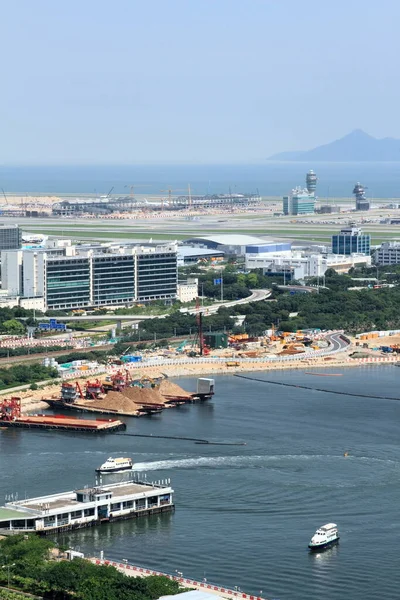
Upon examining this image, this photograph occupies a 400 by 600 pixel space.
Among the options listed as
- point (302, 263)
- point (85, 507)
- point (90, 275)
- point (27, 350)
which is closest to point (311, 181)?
point (302, 263)

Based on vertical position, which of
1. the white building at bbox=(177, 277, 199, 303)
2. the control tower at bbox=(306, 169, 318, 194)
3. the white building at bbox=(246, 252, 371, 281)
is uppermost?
the control tower at bbox=(306, 169, 318, 194)

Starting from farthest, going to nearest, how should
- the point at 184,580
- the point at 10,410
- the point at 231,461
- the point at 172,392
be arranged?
the point at 172,392, the point at 10,410, the point at 231,461, the point at 184,580

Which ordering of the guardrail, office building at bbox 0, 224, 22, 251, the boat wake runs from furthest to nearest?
office building at bbox 0, 224, 22, 251 < the boat wake < the guardrail

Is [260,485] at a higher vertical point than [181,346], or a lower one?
lower

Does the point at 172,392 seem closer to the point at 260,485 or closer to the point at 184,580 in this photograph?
the point at 260,485

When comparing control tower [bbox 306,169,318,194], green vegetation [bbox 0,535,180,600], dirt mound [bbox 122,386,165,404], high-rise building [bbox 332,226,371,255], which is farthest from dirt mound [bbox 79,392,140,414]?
control tower [bbox 306,169,318,194]

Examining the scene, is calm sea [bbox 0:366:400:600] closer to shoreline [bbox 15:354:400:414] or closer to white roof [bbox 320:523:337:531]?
white roof [bbox 320:523:337:531]

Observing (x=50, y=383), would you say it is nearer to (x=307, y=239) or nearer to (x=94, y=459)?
(x=94, y=459)
